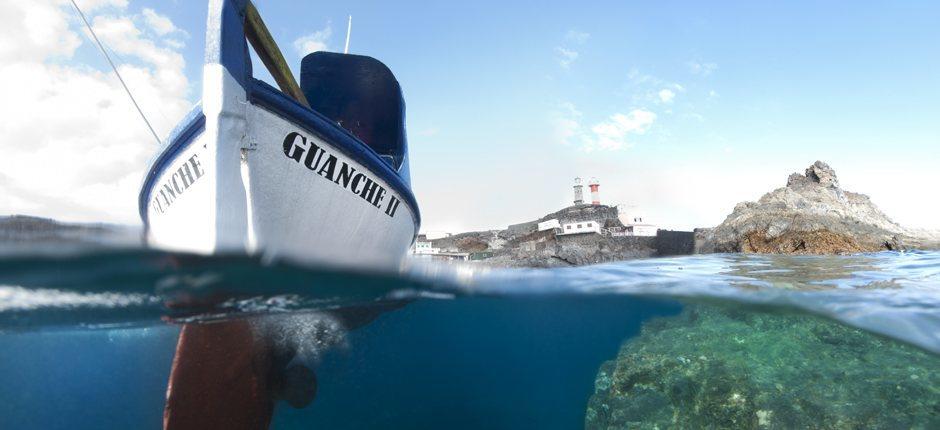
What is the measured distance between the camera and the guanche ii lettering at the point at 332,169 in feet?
15.5

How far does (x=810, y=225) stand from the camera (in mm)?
27938

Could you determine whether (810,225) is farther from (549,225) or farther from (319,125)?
(319,125)

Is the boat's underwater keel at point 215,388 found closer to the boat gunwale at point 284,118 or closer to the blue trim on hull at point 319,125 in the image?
the boat gunwale at point 284,118

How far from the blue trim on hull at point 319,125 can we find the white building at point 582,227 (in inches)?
1706

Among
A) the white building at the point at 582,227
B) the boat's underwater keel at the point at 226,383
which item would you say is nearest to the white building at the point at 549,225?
the white building at the point at 582,227

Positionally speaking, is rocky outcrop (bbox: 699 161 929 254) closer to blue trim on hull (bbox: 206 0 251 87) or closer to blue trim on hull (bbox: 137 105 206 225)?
blue trim on hull (bbox: 206 0 251 87)

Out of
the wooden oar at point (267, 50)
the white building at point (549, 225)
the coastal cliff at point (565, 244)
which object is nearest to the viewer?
the wooden oar at point (267, 50)

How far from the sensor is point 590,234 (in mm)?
46344

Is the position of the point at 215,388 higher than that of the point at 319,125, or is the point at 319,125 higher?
the point at 319,125

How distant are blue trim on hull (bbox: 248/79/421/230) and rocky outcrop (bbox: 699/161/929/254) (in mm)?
30106

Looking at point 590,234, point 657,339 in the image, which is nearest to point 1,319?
point 657,339

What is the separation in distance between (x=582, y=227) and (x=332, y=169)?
44.7 metres

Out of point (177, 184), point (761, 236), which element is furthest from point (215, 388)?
point (761, 236)

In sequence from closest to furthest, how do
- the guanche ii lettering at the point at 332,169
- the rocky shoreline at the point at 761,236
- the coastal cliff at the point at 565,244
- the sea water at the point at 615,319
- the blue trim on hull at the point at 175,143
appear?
the blue trim on hull at the point at 175,143, the guanche ii lettering at the point at 332,169, the sea water at the point at 615,319, the rocky shoreline at the point at 761,236, the coastal cliff at the point at 565,244
